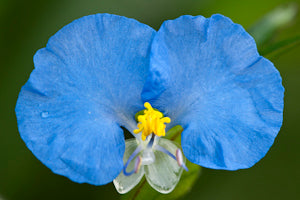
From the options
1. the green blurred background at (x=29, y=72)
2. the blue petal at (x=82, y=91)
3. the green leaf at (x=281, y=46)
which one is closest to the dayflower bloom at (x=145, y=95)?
the blue petal at (x=82, y=91)

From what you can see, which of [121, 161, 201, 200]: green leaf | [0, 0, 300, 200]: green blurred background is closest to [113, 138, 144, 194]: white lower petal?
[121, 161, 201, 200]: green leaf

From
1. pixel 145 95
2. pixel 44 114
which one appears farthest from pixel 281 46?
pixel 44 114

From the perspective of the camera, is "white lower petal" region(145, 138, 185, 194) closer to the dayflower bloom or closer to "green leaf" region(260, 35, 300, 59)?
the dayflower bloom

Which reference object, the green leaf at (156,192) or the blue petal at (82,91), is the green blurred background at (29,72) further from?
the blue petal at (82,91)

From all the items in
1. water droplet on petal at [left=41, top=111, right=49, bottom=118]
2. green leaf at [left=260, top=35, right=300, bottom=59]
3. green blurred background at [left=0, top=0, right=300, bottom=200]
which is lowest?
green blurred background at [left=0, top=0, right=300, bottom=200]

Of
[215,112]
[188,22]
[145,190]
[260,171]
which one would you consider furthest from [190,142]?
[260,171]

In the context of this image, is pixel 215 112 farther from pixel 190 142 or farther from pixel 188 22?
pixel 188 22
